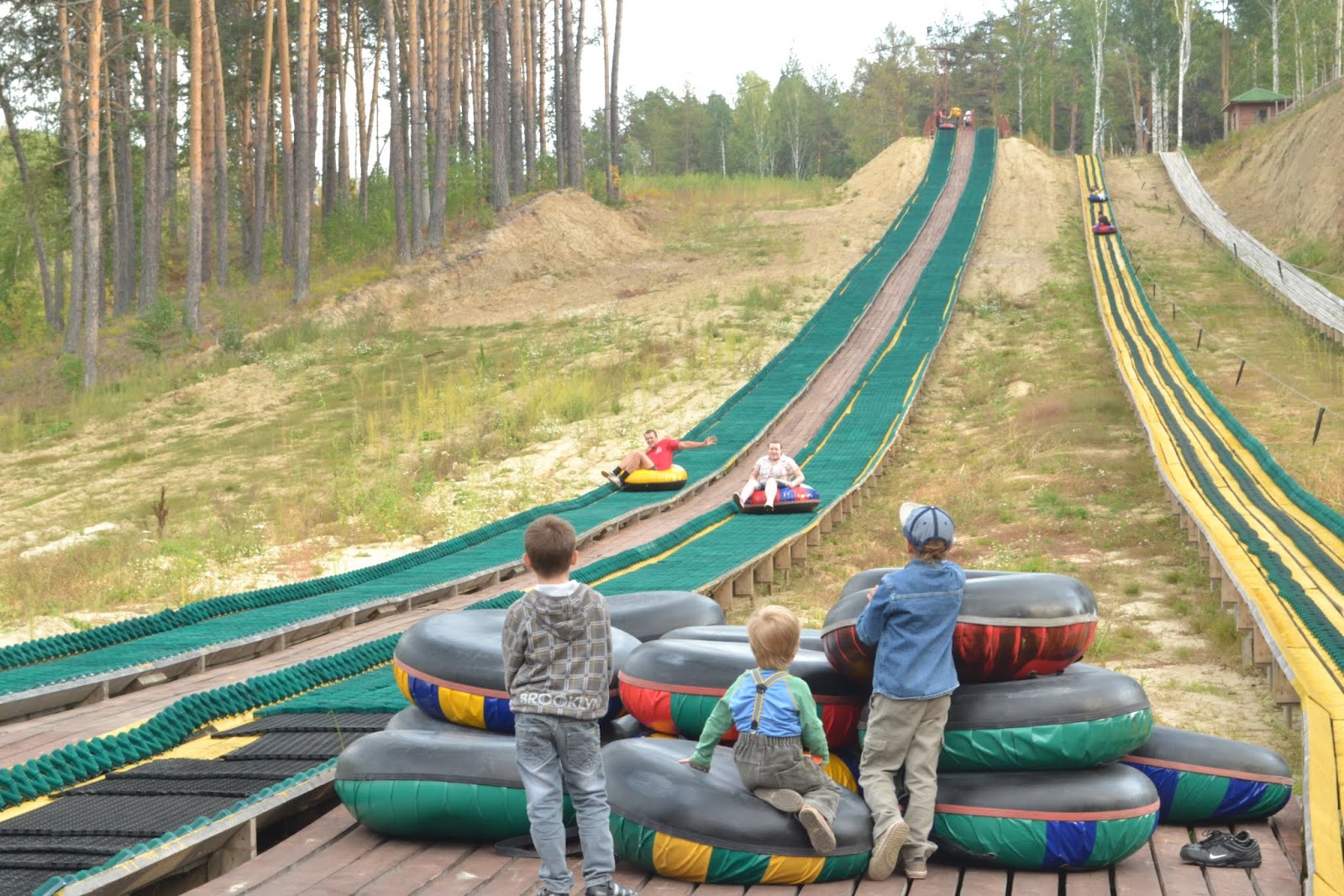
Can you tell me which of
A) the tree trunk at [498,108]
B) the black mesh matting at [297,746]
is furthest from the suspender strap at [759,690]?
the tree trunk at [498,108]

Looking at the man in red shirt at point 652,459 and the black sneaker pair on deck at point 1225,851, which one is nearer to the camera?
the black sneaker pair on deck at point 1225,851

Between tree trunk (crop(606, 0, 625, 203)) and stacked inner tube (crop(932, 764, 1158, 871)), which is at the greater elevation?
tree trunk (crop(606, 0, 625, 203))

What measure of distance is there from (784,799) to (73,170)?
34025mm

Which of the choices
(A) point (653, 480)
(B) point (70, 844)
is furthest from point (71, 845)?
(A) point (653, 480)

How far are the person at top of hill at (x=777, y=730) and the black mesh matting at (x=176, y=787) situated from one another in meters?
1.89

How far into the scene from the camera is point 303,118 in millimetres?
31828

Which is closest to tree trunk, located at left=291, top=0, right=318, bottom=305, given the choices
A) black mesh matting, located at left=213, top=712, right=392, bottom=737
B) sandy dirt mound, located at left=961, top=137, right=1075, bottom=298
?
sandy dirt mound, located at left=961, top=137, right=1075, bottom=298

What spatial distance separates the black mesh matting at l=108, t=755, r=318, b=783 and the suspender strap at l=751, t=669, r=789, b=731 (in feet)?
6.70

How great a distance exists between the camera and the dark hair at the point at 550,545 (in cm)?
430

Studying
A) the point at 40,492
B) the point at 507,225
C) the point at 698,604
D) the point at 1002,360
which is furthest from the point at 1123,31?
the point at 698,604

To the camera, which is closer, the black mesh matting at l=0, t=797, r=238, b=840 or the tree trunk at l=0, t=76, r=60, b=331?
the black mesh matting at l=0, t=797, r=238, b=840

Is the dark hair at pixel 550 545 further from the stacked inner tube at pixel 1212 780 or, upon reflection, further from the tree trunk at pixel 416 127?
the tree trunk at pixel 416 127

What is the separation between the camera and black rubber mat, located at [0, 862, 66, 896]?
160 inches

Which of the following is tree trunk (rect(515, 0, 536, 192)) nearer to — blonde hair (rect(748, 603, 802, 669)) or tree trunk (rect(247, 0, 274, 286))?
tree trunk (rect(247, 0, 274, 286))
